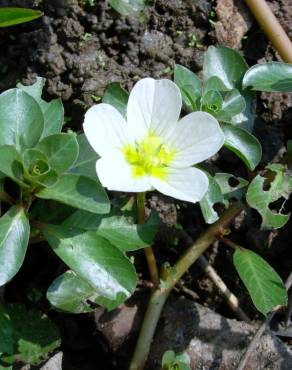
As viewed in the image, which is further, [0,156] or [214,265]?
[214,265]

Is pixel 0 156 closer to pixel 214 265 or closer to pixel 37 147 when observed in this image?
pixel 37 147

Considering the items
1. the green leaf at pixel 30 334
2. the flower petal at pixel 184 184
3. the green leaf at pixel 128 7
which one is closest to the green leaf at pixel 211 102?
the flower petal at pixel 184 184

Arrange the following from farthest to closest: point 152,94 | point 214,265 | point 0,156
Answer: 1. point 214,265
2. point 152,94
3. point 0,156

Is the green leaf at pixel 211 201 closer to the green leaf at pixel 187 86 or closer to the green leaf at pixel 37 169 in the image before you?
the green leaf at pixel 187 86

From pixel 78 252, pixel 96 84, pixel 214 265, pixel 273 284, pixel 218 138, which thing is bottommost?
pixel 214 265

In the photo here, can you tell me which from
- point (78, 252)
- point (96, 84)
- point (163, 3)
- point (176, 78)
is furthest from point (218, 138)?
point (163, 3)

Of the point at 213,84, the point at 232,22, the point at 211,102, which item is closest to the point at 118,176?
the point at 211,102

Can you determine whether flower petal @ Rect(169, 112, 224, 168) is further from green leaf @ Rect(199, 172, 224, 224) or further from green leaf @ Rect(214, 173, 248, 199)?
green leaf @ Rect(214, 173, 248, 199)
